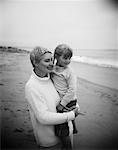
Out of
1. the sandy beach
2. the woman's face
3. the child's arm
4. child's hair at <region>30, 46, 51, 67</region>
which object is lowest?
the sandy beach

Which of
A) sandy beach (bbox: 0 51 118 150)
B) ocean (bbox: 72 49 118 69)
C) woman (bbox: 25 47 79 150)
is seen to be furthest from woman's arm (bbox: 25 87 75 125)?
ocean (bbox: 72 49 118 69)

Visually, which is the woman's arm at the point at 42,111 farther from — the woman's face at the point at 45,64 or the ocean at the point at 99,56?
the ocean at the point at 99,56

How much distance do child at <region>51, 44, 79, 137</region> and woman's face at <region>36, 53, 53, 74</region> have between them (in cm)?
11

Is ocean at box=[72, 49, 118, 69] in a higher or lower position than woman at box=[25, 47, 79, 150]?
higher

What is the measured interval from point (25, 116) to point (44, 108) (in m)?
Answer: 0.69

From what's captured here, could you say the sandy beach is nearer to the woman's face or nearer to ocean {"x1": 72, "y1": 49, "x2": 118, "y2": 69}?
ocean {"x1": 72, "y1": 49, "x2": 118, "y2": 69}

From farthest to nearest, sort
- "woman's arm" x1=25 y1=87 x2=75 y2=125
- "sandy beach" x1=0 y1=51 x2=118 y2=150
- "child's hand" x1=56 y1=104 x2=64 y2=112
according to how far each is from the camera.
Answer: "sandy beach" x1=0 y1=51 x2=118 y2=150 → "child's hand" x1=56 y1=104 x2=64 y2=112 → "woman's arm" x1=25 y1=87 x2=75 y2=125

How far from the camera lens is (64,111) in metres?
1.16

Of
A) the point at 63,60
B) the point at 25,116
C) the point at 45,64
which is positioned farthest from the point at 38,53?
the point at 25,116

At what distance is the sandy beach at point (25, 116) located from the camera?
1.59 m

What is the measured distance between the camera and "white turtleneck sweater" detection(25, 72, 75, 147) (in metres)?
1.04

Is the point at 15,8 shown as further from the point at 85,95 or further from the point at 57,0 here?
the point at 85,95

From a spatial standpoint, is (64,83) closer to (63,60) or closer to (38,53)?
(63,60)

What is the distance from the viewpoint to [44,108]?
1047mm
